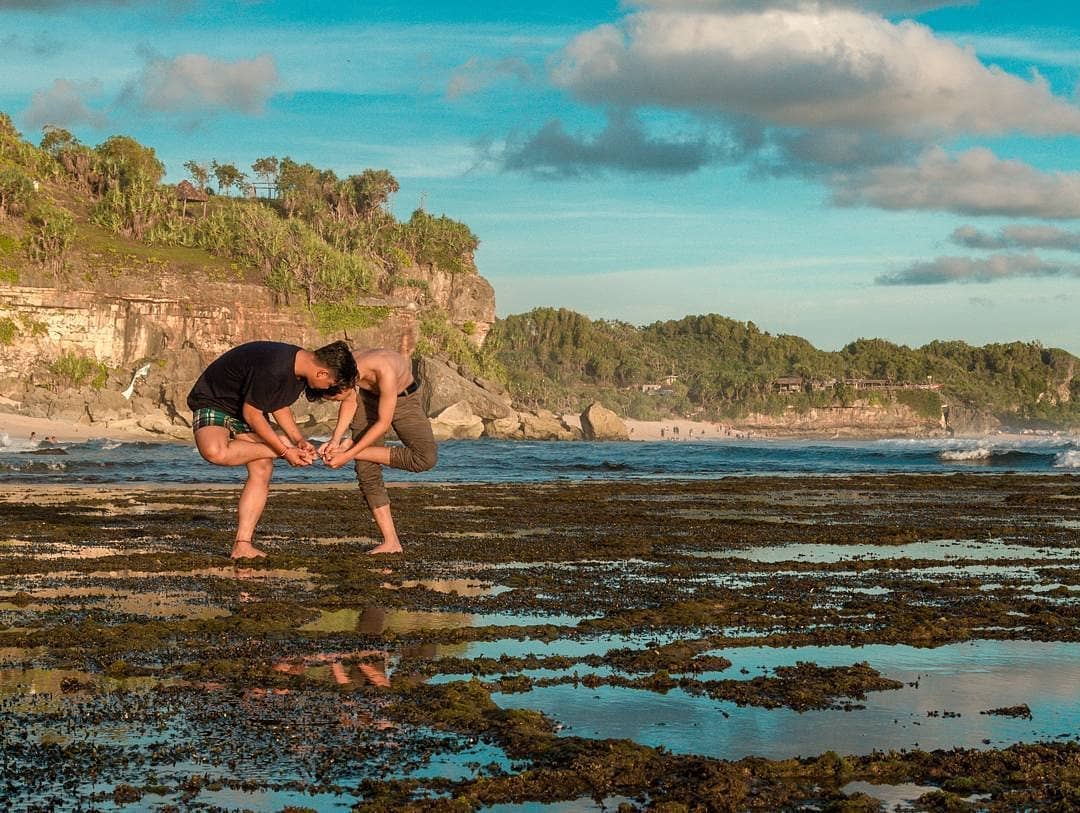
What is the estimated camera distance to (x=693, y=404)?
179 metres

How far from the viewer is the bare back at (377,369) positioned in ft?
35.4

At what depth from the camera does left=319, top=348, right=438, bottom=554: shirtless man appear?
10.8 meters

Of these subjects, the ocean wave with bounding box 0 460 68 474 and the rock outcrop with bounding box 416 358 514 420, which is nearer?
the ocean wave with bounding box 0 460 68 474

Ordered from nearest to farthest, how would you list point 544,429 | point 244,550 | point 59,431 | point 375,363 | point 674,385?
1. point 375,363
2. point 244,550
3. point 59,431
4. point 544,429
5. point 674,385

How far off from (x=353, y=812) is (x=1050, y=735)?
2.93 meters

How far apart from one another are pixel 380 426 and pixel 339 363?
1.26 m

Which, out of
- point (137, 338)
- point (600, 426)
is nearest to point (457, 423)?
point (600, 426)

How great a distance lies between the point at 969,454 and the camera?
51750 millimetres

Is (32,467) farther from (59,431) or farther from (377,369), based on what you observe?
(59,431)

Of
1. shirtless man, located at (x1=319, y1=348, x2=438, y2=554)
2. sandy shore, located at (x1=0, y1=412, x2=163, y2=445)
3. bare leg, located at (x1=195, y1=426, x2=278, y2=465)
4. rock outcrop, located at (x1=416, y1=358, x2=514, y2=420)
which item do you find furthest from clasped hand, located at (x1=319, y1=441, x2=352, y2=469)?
rock outcrop, located at (x1=416, y1=358, x2=514, y2=420)

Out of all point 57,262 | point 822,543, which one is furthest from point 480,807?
point 57,262

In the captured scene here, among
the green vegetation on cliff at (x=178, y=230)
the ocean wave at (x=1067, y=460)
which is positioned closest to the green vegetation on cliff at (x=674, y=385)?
the green vegetation on cliff at (x=178, y=230)

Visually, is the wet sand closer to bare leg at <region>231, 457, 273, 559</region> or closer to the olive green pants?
bare leg at <region>231, 457, 273, 559</region>

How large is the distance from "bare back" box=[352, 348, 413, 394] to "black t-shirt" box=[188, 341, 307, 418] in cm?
64
